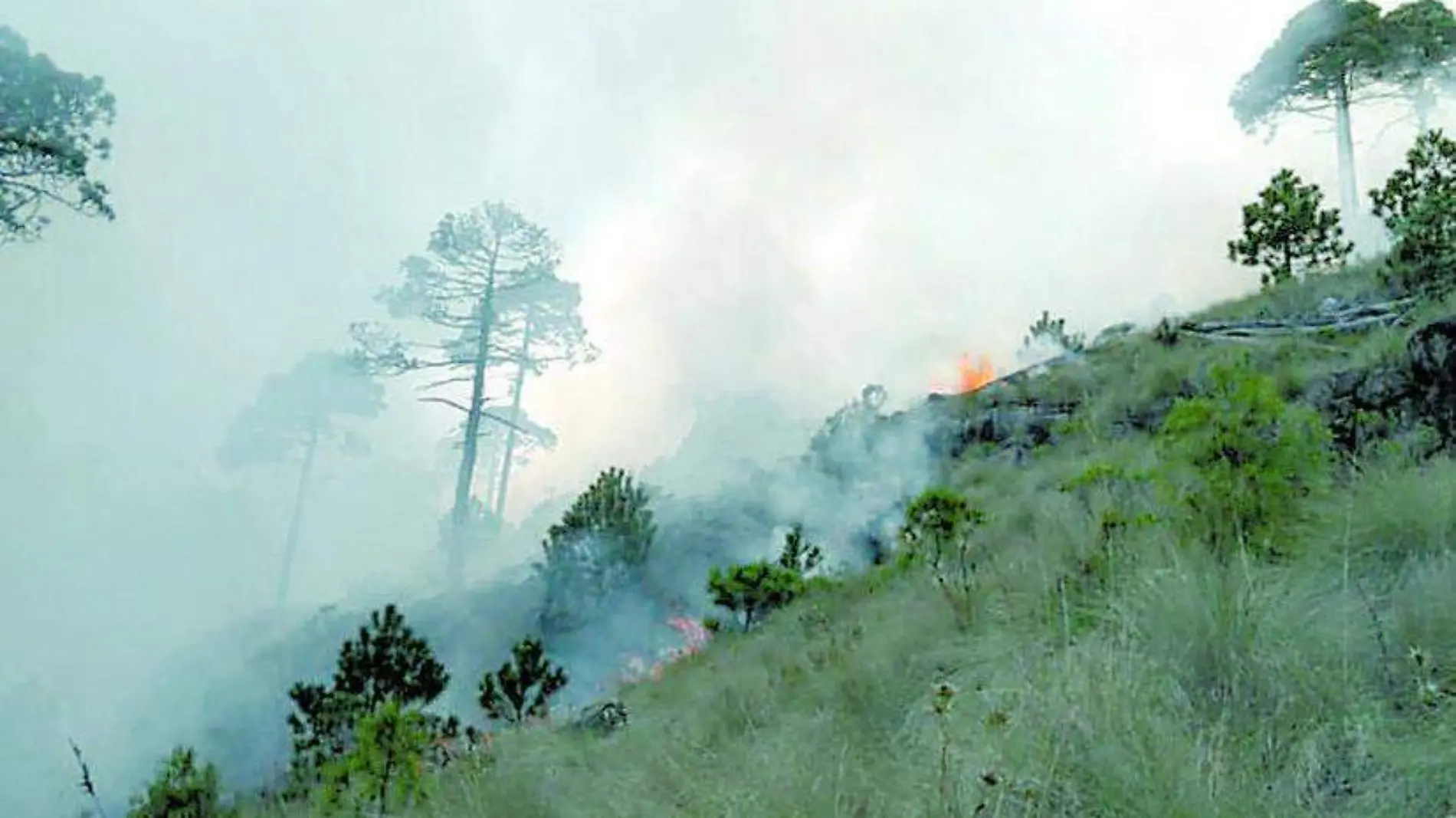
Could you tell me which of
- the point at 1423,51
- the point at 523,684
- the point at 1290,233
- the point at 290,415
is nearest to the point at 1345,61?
the point at 1423,51

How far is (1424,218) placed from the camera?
1062 cm

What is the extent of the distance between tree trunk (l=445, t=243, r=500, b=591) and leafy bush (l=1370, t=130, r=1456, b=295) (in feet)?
69.2

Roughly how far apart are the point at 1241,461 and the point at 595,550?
45.9 ft

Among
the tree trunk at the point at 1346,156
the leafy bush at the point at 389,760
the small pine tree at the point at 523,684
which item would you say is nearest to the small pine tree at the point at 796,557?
the small pine tree at the point at 523,684

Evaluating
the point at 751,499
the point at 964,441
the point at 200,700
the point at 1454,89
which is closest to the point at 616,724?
the point at 964,441

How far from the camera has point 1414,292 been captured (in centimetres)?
1031

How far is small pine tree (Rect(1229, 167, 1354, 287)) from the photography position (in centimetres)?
1535

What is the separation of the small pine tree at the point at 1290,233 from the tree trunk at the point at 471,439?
1993cm

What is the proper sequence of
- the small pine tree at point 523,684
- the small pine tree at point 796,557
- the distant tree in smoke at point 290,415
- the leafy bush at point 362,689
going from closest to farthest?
the leafy bush at point 362,689, the small pine tree at point 523,684, the small pine tree at point 796,557, the distant tree in smoke at point 290,415

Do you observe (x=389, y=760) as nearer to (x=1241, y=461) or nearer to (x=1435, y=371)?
(x=1241, y=461)

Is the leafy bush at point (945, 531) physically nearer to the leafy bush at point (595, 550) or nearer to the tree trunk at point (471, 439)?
the leafy bush at point (595, 550)

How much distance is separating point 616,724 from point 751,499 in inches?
527

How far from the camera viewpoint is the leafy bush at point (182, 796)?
665cm

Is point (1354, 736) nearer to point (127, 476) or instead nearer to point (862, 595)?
point (862, 595)
